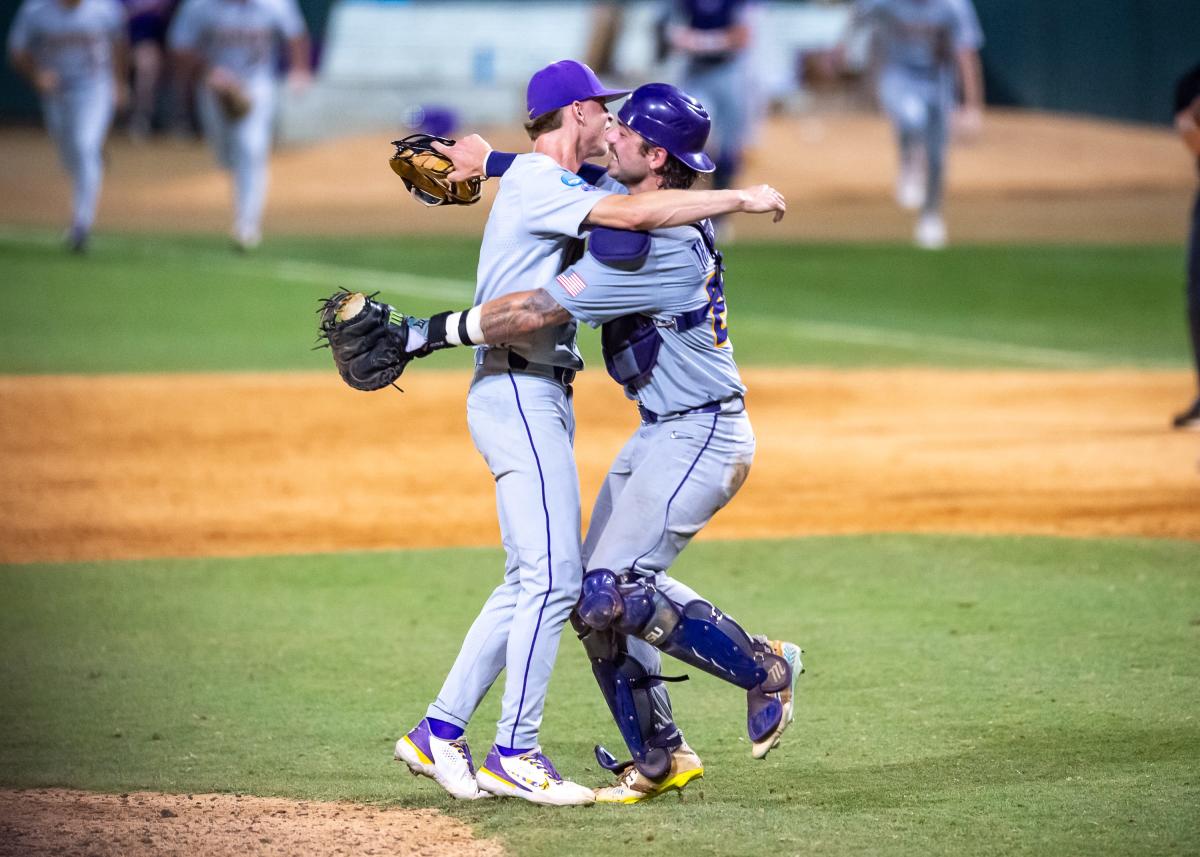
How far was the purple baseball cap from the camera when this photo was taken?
4.73 m

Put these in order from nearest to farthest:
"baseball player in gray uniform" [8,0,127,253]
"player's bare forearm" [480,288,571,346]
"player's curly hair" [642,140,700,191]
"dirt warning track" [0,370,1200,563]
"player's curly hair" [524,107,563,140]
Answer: "player's bare forearm" [480,288,571,346] < "player's curly hair" [642,140,700,191] < "player's curly hair" [524,107,563,140] < "dirt warning track" [0,370,1200,563] < "baseball player in gray uniform" [8,0,127,253]

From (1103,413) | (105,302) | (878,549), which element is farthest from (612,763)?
(105,302)

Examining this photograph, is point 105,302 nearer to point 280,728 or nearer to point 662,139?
point 280,728

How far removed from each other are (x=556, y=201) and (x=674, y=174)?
37 centimetres

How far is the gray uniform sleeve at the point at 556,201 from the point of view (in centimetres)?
455

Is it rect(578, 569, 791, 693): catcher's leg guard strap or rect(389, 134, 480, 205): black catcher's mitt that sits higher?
rect(389, 134, 480, 205): black catcher's mitt

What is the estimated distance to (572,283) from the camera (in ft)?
14.9

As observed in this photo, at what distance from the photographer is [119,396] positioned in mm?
11883

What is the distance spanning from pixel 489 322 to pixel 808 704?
74.3 inches

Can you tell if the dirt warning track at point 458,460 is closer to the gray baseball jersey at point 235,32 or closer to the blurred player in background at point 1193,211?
the blurred player in background at point 1193,211

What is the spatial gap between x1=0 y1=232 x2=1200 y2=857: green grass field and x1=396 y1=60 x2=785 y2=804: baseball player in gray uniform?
6.2 inches

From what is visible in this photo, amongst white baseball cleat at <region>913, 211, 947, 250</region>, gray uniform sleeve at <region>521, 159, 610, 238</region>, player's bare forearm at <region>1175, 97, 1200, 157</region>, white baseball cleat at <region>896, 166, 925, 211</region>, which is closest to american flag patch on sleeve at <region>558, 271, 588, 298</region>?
gray uniform sleeve at <region>521, 159, 610, 238</region>

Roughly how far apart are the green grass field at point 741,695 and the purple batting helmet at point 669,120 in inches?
69.8

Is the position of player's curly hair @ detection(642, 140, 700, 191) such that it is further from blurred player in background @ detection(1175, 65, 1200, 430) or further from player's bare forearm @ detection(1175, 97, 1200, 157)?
player's bare forearm @ detection(1175, 97, 1200, 157)
